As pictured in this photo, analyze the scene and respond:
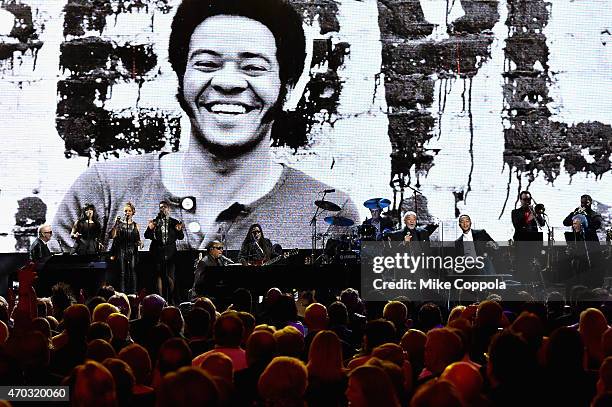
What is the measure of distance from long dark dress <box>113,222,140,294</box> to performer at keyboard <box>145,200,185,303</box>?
0.20 m

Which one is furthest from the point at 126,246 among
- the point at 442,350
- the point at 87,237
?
the point at 442,350

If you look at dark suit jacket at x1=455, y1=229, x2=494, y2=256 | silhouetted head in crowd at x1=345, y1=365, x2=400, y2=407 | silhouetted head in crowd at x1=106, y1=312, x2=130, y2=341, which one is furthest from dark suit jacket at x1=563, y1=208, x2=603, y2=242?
silhouetted head in crowd at x1=345, y1=365, x2=400, y2=407

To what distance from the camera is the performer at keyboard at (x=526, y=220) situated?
41.3 ft

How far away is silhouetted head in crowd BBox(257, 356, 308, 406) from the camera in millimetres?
3334

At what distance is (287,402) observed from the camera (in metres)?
3.32

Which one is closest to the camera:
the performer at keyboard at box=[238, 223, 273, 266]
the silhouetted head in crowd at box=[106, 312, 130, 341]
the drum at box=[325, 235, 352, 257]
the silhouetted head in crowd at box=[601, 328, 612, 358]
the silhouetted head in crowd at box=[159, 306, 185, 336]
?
the silhouetted head in crowd at box=[601, 328, 612, 358]

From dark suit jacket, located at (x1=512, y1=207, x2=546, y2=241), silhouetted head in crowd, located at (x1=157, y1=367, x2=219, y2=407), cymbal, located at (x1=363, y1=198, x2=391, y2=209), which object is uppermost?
cymbal, located at (x1=363, y1=198, x2=391, y2=209)

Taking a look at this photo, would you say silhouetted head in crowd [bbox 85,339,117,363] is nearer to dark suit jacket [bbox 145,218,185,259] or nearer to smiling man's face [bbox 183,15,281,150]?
dark suit jacket [bbox 145,218,185,259]

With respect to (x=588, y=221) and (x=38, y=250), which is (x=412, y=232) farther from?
(x=38, y=250)

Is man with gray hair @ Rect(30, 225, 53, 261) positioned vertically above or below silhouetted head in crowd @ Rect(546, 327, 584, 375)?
above

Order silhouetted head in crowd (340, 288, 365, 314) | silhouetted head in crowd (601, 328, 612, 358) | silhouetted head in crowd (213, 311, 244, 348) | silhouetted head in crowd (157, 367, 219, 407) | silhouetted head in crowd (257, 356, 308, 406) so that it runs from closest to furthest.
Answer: silhouetted head in crowd (157, 367, 219, 407), silhouetted head in crowd (257, 356, 308, 406), silhouetted head in crowd (601, 328, 612, 358), silhouetted head in crowd (213, 311, 244, 348), silhouetted head in crowd (340, 288, 365, 314)

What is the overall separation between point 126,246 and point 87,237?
2.23 feet

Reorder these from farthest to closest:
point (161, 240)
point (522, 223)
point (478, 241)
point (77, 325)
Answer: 1. point (478, 241)
2. point (161, 240)
3. point (522, 223)
4. point (77, 325)

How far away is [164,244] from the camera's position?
12.9 meters
